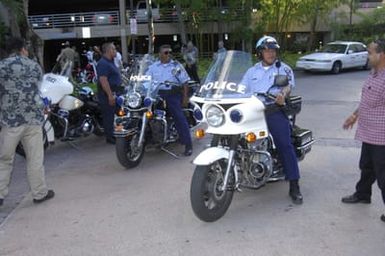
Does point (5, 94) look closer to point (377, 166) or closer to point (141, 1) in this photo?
point (377, 166)

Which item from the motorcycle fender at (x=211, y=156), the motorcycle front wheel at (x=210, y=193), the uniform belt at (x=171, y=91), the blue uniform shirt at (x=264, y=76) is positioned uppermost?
the blue uniform shirt at (x=264, y=76)

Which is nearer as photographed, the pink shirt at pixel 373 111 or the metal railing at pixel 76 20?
the pink shirt at pixel 373 111

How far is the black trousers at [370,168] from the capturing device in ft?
16.2

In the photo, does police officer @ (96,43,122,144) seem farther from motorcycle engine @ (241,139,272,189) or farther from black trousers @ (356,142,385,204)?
black trousers @ (356,142,385,204)

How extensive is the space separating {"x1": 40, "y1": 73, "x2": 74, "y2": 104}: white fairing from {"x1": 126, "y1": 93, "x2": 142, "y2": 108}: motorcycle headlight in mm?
1532

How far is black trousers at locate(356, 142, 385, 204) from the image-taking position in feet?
16.2

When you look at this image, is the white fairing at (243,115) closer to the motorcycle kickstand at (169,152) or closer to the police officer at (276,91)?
the police officer at (276,91)

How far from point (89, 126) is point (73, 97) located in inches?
23.3

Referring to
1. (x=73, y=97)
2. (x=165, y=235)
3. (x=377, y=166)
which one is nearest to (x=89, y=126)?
(x=73, y=97)

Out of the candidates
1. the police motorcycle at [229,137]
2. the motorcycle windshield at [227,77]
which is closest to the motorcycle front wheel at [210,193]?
the police motorcycle at [229,137]

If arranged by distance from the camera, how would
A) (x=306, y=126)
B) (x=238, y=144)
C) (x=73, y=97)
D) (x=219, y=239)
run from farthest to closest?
1. (x=306, y=126)
2. (x=73, y=97)
3. (x=238, y=144)
4. (x=219, y=239)

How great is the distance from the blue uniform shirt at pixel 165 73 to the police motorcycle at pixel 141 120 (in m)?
0.06

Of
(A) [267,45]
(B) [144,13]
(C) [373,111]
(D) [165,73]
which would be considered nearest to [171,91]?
(D) [165,73]

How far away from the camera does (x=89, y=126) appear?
9148 millimetres
